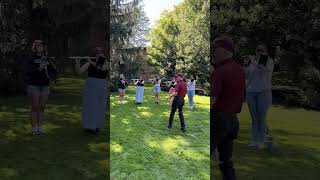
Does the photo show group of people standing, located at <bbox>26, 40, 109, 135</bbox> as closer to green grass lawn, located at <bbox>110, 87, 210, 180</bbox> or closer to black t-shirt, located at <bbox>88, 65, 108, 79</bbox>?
black t-shirt, located at <bbox>88, 65, 108, 79</bbox>

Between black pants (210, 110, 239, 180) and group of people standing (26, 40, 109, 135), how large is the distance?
1.23m

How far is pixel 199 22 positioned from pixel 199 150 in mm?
1290

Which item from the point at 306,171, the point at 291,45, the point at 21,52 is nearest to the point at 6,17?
the point at 21,52

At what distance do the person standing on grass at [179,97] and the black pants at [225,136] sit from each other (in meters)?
0.37

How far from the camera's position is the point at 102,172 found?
5375mm

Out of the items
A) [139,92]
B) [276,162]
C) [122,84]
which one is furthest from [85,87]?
[276,162]

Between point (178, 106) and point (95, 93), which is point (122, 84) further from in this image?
point (178, 106)

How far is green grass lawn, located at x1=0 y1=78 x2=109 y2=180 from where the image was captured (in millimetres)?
5305

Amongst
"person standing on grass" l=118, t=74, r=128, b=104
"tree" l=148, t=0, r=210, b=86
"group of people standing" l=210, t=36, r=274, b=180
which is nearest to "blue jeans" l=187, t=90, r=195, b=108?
"tree" l=148, t=0, r=210, b=86

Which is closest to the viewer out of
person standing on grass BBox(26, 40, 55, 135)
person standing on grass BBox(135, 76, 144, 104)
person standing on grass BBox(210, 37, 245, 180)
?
person standing on grass BBox(210, 37, 245, 180)

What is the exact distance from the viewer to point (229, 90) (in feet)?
14.4

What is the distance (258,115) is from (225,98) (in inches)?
49.8

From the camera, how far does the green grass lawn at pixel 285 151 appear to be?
551 centimetres

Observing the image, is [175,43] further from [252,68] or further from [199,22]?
[252,68]
